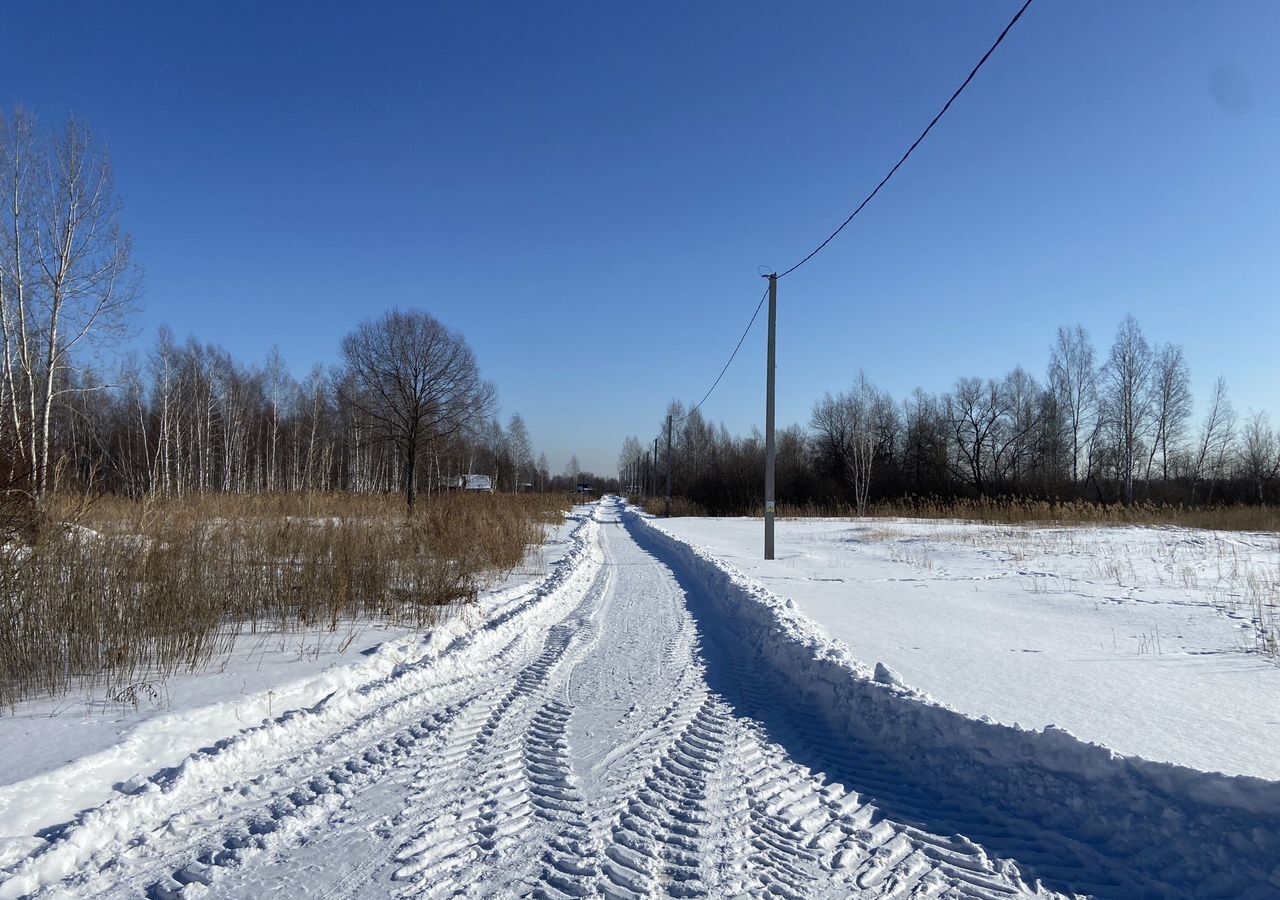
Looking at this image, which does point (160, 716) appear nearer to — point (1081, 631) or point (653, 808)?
point (653, 808)

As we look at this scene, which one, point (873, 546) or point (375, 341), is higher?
point (375, 341)

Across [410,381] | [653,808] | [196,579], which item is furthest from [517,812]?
[410,381]

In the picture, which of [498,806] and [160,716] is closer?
[498,806]

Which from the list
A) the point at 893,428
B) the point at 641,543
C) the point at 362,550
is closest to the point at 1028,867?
the point at 362,550

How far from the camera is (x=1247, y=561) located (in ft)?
47.9

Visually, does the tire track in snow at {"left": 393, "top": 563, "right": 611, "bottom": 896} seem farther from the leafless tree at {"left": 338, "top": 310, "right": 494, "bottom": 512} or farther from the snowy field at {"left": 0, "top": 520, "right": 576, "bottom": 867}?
the leafless tree at {"left": 338, "top": 310, "right": 494, "bottom": 512}

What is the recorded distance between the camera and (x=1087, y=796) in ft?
11.5

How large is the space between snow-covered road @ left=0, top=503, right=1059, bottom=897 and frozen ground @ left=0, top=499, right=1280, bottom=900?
1 centimetres

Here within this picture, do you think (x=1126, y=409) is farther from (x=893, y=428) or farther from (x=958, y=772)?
(x=958, y=772)

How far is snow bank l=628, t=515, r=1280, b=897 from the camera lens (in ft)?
9.50

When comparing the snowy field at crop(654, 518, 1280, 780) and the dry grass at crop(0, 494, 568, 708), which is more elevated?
the dry grass at crop(0, 494, 568, 708)

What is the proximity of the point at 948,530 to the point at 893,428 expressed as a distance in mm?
46107

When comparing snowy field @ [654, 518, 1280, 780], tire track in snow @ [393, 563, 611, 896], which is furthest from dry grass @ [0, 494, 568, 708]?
snowy field @ [654, 518, 1280, 780]

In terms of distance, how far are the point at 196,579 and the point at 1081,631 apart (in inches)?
381
